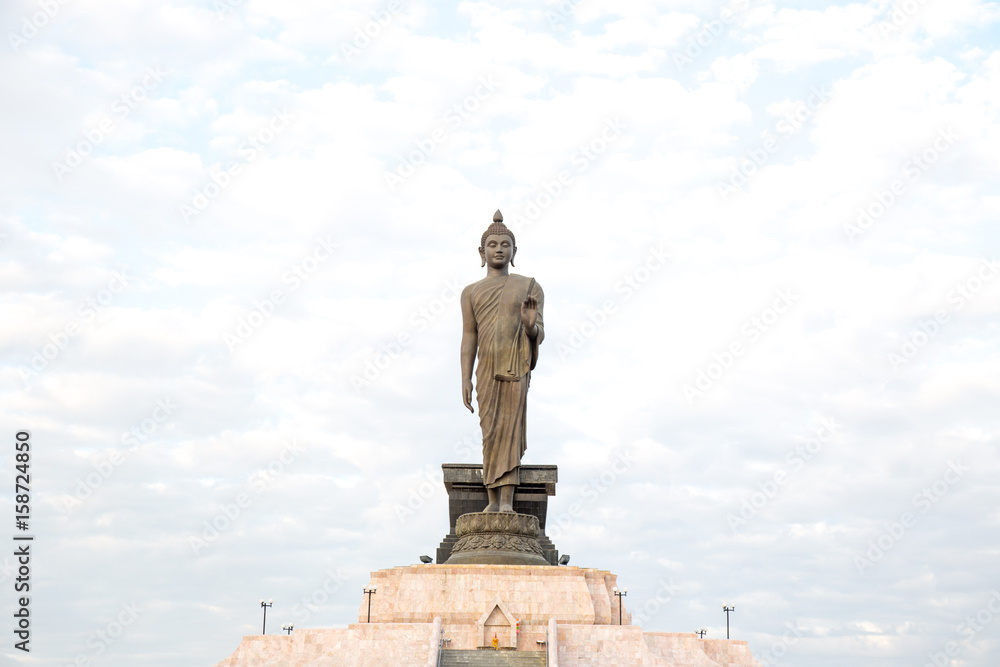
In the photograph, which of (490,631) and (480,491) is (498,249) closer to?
(480,491)

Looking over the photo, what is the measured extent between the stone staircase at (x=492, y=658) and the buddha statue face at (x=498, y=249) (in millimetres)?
9044

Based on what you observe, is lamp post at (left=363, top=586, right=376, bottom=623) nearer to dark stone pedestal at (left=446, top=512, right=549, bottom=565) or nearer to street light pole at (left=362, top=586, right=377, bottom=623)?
street light pole at (left=362, top=586, right=377, bottom=623)

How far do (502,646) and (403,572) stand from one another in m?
3.04

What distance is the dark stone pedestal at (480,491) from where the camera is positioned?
2694 centimetres

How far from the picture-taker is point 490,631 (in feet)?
73.7

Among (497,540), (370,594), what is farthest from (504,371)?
(370,594)

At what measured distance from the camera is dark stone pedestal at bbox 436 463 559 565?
26938 mm

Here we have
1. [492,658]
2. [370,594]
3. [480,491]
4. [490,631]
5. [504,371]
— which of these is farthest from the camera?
[480,491]

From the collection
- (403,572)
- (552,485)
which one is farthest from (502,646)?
(552,485)

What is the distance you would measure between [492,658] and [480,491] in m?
6.47

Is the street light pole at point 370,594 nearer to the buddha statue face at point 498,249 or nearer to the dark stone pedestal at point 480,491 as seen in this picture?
the dark stone pedestal at point 480,491

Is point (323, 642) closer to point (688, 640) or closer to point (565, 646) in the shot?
point (565, 646)

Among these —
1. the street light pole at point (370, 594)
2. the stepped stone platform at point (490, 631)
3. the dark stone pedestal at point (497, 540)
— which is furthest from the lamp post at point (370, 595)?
the dark stone pedestal at point (497, 540)

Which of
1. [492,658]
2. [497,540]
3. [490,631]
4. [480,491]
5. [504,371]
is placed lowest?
[492,658]
